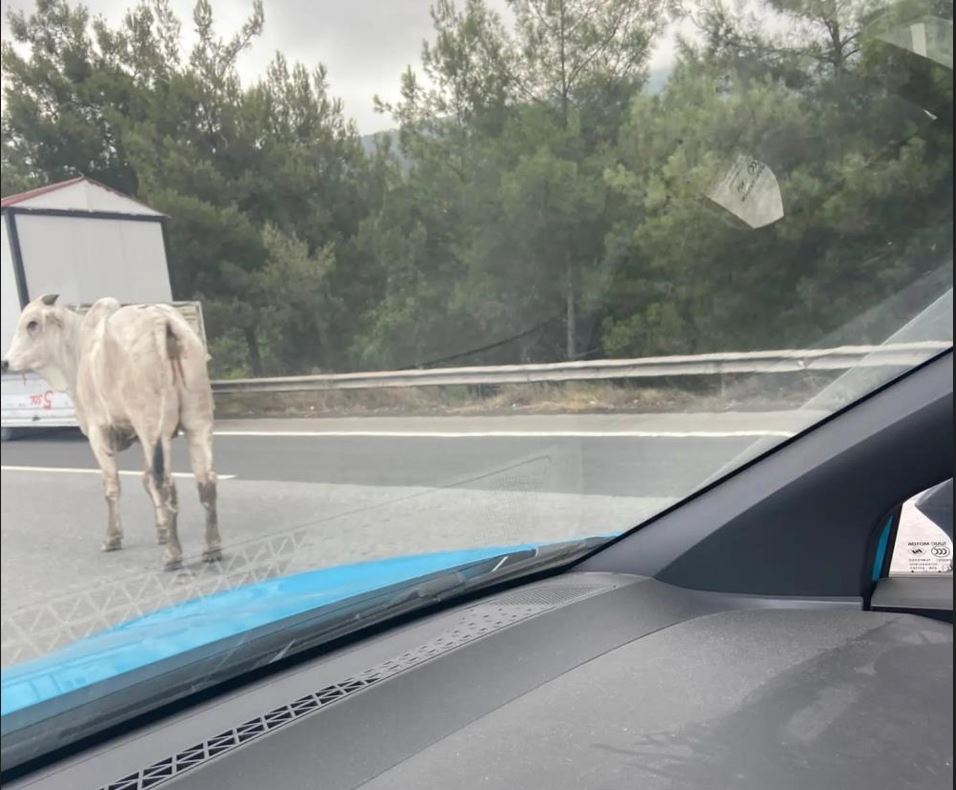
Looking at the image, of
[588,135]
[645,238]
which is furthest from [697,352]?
[588,135]

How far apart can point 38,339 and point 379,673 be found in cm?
275

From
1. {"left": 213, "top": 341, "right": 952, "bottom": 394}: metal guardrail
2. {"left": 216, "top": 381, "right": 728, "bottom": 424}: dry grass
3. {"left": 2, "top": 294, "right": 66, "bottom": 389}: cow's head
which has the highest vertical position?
{"left": 2, "top": 294, "right": 66, "bottom": 389}: cow's head

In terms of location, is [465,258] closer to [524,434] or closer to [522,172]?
[522,172]

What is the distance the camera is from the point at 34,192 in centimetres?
323

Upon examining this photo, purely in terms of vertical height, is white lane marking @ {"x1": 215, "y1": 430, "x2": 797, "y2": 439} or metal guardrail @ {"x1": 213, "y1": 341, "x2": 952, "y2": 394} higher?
metal guardrail @ {"x1": 213, "y1": 341, "x2": 952, "y2": 394}

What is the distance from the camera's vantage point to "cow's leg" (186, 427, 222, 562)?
14.8ft

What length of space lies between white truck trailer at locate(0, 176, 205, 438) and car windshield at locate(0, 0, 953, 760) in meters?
0.01

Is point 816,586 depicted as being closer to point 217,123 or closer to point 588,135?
point 588,135

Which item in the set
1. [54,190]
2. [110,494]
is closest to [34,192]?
[54,190]

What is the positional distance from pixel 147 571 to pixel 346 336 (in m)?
1.88

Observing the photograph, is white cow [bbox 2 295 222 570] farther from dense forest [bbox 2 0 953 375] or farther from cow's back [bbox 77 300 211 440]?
dense forest [bbox 2 0 953 375]

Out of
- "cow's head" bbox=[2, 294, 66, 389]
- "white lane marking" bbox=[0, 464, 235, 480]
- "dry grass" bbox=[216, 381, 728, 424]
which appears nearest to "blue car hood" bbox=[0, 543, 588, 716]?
"dry grass" bbox=[216, 381, 728, 424]

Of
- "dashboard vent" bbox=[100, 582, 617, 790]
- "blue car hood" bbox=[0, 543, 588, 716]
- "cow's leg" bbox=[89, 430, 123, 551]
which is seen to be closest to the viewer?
"dashboard vent" bbox=[100, 582, 617, 790]

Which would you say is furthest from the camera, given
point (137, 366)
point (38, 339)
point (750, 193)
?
point (137, 366)
